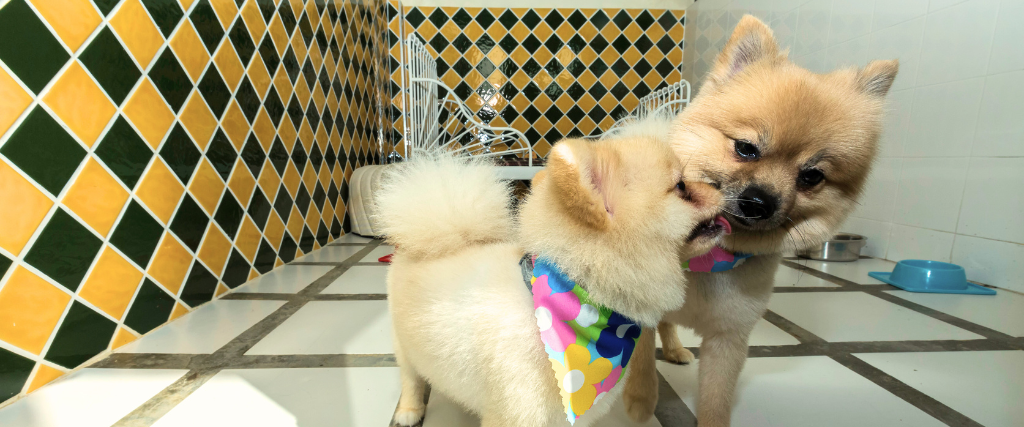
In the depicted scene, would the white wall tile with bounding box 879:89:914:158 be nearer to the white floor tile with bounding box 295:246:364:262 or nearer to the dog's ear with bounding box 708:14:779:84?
the dog's ear with bounding box 708:14:779:84

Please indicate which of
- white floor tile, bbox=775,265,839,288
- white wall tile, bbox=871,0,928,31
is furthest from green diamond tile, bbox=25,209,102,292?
white wall tile, bbox=871,0,928,31

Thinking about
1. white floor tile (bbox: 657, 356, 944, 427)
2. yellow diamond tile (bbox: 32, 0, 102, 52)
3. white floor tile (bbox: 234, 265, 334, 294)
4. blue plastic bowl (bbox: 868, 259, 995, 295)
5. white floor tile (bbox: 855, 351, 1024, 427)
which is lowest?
white floor tile (bbox: 234, 265, 334, 294)

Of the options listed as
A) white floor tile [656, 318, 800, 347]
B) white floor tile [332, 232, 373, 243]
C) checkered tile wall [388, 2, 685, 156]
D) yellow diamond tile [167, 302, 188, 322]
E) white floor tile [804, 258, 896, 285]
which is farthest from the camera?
checkered tile wall [388, 2, 685, 156]

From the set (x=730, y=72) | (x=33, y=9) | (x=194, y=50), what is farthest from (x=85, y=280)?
(x=730, y=72)

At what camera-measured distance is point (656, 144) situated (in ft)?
2.25

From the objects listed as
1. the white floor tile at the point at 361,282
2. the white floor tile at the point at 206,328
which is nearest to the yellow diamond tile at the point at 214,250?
the white floor tile at the point at 206,328

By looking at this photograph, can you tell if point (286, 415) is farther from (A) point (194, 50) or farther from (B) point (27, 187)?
(A) point (194, 50)

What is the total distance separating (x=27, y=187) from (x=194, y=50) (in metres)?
0.72

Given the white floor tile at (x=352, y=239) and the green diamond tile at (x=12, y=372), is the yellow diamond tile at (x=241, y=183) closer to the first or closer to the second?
the green diamond tile at (x=12, y=372)

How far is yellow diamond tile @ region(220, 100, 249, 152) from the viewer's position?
163 cm

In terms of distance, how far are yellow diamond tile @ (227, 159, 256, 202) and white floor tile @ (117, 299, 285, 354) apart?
16.6 inches

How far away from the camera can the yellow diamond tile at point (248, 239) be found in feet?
5.61

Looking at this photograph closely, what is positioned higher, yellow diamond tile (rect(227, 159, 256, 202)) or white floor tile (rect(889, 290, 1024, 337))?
yellow diamond tile (rect(227, 159, 256, 202))

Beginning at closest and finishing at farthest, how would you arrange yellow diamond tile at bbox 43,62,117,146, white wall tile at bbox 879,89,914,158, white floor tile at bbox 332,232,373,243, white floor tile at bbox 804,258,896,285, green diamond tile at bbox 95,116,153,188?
yellow diamond tile at bbox 43,62,117,146
green diamond tile at bbox 95,116,153,188
white floor tile at bbox 804,258,896,285
white wall tile at bbox 879,89,914,158
white floor tile at bbox 332,232,373,243
